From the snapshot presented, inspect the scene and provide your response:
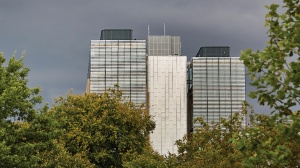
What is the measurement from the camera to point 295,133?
15711 mm

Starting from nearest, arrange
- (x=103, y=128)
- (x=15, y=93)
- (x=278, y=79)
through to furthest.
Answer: (x=278, y=79) → (x=15, y=93) → (x=103, y=128)

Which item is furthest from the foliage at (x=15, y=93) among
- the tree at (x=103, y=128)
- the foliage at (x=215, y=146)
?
the tree at (x=103, y=128)

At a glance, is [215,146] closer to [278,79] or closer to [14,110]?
[14,110]

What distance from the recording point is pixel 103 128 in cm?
7306

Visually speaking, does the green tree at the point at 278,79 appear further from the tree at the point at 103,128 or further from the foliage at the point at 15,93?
the tree at the point at 103,128

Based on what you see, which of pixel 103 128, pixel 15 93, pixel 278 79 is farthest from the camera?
pixel 103 128

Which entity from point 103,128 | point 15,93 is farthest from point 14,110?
Result: point 103,128

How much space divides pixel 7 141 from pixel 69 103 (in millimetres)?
32620

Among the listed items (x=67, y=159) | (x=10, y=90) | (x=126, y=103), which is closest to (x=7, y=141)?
(x=10, y=90)

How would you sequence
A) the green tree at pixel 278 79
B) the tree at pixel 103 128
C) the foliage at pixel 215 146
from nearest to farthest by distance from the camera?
the green tree at pixel 278 79 < the foliage at pixel 215 146 < the tree at pixel 103 128

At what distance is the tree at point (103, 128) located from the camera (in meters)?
71.4

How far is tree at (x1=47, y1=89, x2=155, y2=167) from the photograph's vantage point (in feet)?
234

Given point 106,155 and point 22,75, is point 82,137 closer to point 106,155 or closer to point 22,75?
point 106,155

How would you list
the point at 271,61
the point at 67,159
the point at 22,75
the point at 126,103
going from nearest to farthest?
the point at 271,61
the point at 22,75
the point at 67,159
the point at 126,103
